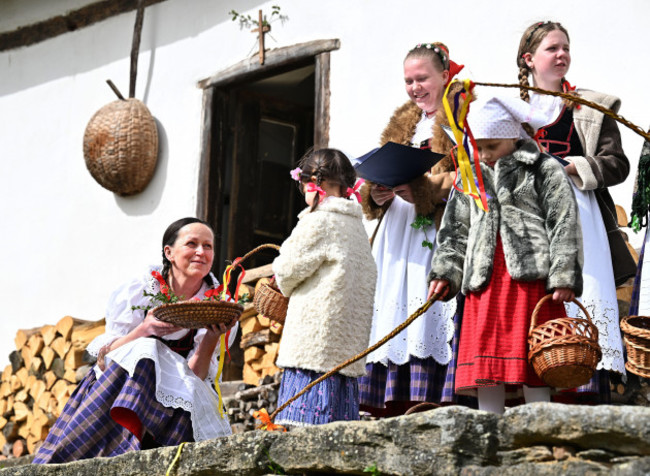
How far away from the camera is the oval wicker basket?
795 centimetres

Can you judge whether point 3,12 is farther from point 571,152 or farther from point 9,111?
point 571,152

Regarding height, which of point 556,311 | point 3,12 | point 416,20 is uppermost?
point 3,12

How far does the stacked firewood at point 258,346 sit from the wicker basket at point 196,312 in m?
2.35

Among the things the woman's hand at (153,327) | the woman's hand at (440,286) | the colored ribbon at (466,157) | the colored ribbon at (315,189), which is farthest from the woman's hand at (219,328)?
the colored ribbon at (466,157)

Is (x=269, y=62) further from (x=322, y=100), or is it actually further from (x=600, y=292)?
(x=600, y=292)

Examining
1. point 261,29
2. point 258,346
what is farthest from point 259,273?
point 261,29

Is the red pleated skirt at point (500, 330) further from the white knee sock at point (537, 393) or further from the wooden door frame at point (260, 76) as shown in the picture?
the wooden door frame at point (260, 76)

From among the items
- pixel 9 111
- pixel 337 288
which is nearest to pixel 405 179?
A: pixel 337 288

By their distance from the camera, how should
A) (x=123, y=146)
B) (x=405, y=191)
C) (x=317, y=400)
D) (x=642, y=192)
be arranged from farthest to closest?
1. (x=123, y=146)
2. (x=405, y=191)
3. (x=642, y=192)
4. (x=317, y=400)

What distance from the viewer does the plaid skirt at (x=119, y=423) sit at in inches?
166

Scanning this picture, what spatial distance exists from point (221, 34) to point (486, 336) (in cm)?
475

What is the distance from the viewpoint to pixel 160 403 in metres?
4.24

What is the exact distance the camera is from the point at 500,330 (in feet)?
12.2

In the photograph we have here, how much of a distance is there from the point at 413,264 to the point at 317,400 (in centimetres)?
101
